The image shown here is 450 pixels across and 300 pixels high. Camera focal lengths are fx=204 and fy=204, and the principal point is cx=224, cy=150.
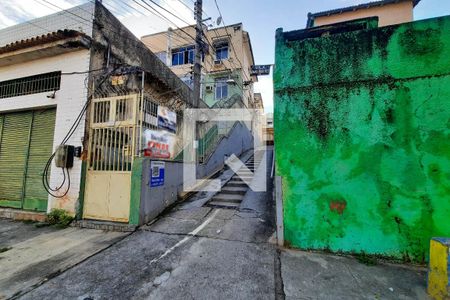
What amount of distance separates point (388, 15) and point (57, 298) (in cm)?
1660

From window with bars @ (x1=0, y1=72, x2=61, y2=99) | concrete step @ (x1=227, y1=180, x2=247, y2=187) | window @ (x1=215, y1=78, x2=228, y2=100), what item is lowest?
concrete step @ (x1=227, y1=180, x2=247, y2=187)

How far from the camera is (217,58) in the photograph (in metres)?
19.1

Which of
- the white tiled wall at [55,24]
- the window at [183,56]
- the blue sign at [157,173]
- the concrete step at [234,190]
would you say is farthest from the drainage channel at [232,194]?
the window at [183,56]

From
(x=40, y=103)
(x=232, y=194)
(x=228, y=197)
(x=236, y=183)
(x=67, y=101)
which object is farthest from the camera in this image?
(x=236, y=183)

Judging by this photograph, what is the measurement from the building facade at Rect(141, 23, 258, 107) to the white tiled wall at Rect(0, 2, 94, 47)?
11.5 m

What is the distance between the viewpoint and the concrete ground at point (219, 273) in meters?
2.56

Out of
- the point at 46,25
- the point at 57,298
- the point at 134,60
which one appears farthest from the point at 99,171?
the point at 46,25

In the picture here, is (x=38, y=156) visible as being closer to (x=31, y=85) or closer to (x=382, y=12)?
(x=31, y=85)

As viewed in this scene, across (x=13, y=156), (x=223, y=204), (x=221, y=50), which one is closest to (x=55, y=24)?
(x=13, y=156)

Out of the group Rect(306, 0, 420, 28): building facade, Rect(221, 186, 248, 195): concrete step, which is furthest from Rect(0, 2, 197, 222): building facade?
Rect(306, 0, 420, 28): building facade

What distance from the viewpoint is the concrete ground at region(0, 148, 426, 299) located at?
2561 mm

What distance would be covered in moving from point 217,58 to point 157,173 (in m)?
16.6

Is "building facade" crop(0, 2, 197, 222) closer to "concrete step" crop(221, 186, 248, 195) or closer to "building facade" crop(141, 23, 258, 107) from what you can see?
"concrete step" crop(221, 186, 248, 195)

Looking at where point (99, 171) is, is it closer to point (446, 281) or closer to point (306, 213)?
point (306, 213)
